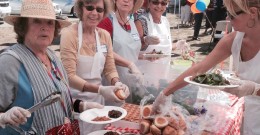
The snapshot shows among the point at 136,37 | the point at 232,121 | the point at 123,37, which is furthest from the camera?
the point at 136,37

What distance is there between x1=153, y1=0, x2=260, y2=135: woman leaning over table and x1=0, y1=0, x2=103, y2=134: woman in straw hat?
2.27 feet

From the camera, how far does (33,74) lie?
1666mm

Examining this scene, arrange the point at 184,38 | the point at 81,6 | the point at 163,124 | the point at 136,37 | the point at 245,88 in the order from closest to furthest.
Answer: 1. the point at 245,88
2. the point at 163,124
3. the point at 81,6
4. the point at 136,37
5. the point at 184,38

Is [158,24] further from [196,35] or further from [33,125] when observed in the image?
[196,35]

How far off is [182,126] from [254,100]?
529 mm

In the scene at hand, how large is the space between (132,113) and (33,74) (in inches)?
35.2

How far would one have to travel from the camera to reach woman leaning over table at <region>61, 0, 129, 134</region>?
2.38 m

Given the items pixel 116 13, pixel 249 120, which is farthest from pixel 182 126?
pixel 116 13

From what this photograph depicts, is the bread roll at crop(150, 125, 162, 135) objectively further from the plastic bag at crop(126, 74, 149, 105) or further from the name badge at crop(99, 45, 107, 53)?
the name badge at crop(99, 45, 107, 53)

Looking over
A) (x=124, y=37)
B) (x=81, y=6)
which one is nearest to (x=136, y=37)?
(x=124, y=37)

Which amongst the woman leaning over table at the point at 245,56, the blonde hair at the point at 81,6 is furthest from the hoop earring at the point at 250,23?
the blonde hair at the point at 81,6

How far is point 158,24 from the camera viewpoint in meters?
3.60

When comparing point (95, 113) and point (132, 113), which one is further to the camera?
point (132, 113)

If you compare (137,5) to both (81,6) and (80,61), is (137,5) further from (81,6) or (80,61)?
(80,61)
